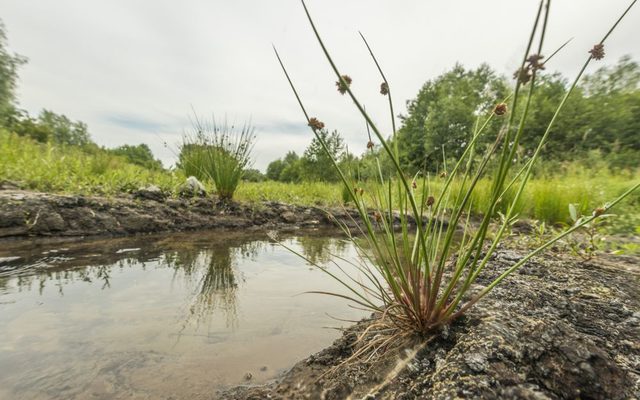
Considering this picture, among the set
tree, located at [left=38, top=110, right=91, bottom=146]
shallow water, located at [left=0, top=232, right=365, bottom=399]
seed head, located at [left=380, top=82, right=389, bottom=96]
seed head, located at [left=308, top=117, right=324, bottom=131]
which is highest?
tree, located at [left=38, top=110, right=91, bottom=146]

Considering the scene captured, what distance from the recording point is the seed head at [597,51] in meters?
0.78

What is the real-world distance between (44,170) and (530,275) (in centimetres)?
525

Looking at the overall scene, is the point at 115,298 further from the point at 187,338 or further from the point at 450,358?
the point at 450,358

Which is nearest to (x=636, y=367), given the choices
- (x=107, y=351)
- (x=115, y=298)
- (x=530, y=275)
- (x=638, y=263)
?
(x=530, y=275)

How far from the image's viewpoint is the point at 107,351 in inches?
45.8

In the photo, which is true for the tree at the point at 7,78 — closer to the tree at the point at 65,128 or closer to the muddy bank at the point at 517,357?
the muddy bank at the point at 517,357

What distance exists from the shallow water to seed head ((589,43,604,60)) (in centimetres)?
119

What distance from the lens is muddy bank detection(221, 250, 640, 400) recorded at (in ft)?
2.18

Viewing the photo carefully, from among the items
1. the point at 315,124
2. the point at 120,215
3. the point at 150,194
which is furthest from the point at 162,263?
the point at 315,124

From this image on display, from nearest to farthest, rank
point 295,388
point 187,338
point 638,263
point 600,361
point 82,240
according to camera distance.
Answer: point 600,361
point 295,388
point 187,338
point 638,263
point 82,240

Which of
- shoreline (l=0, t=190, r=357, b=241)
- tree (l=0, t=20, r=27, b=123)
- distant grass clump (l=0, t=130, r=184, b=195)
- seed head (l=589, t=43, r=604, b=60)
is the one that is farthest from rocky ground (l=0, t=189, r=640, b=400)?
tree (l=0, t=20, r=27, b=123)

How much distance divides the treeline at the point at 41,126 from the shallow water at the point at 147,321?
13.2 feet

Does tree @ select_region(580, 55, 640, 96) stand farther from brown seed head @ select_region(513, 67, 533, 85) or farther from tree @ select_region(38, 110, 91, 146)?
tree @ select_region(38, 110, 91, 146)

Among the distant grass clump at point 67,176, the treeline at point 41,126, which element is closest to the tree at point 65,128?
the treeline at point 41,126
